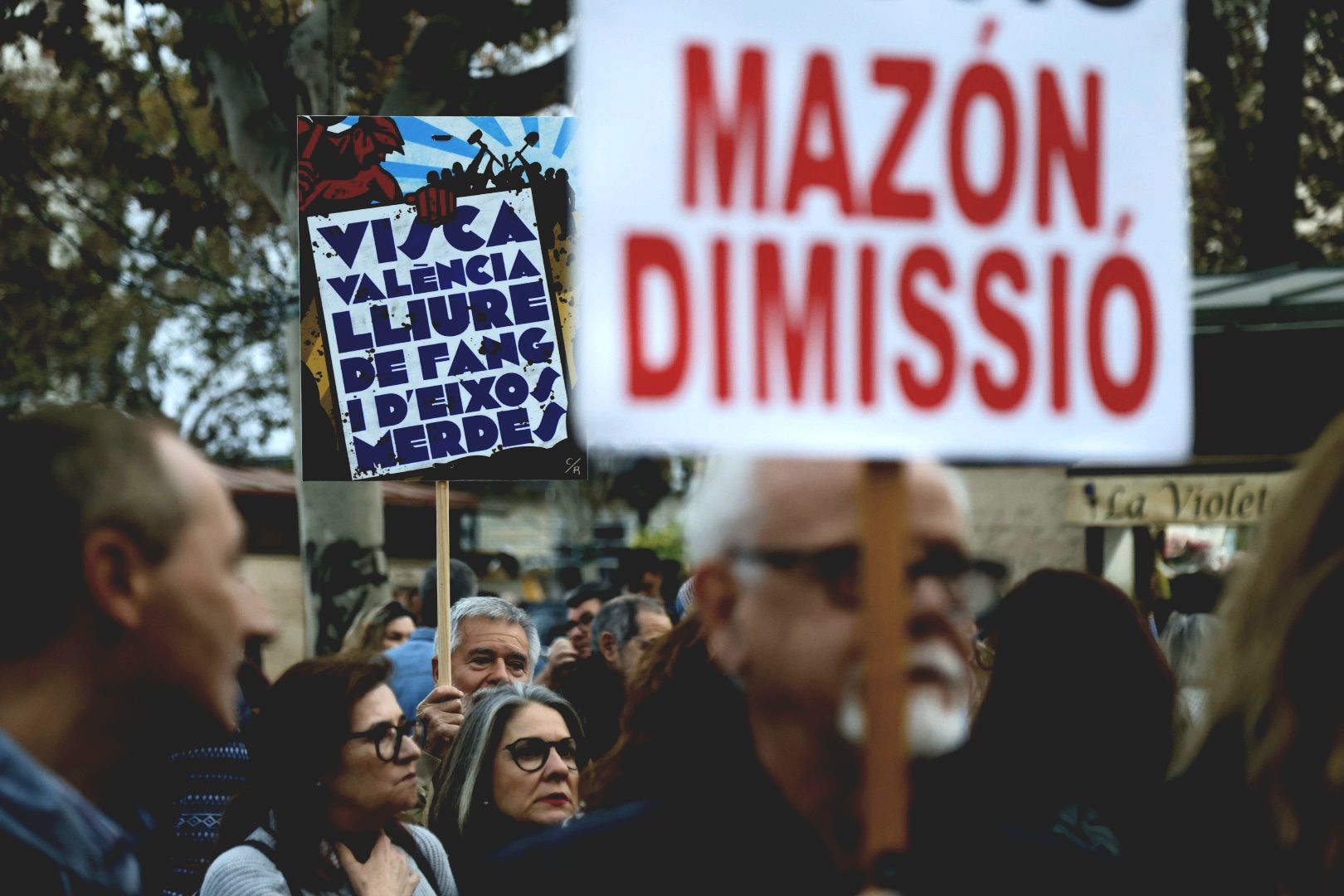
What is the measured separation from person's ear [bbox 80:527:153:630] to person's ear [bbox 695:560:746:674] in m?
0.64

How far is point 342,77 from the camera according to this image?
1038 cm

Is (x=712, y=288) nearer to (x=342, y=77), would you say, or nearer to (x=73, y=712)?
(x=73, y=712)

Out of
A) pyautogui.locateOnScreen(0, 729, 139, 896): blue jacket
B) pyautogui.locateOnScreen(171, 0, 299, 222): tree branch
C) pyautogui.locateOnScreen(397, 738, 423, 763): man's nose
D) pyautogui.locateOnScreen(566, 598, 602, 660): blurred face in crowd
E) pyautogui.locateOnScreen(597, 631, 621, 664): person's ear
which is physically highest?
A: pyautogui.locateOnScreen(171, 0, 299, 222): tree branch

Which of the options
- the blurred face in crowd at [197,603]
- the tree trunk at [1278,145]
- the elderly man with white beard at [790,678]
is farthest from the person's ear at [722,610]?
the tree trunk at [1278,145]

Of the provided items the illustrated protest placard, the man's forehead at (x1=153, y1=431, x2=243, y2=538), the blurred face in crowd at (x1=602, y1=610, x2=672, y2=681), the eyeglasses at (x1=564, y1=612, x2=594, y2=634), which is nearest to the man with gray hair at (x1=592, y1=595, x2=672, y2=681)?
the blurred face in crowd at (x1=602, y1=610, x2=672, y2=681)

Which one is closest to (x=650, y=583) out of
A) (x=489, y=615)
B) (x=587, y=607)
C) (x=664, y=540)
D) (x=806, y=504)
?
(x=587, y=607)

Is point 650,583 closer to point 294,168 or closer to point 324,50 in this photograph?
point 294,168

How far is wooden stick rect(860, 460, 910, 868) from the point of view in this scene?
175cm

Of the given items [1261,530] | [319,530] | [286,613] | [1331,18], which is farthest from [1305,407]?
[286,613]

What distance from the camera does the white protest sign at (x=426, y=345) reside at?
16.1ft

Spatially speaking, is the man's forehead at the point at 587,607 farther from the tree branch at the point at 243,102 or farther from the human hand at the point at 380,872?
the human hand at the point at 380,872

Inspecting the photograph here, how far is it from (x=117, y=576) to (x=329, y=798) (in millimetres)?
1861

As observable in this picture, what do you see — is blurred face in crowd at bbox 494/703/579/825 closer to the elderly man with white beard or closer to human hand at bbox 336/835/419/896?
human hand at bbox 336/835/419/896

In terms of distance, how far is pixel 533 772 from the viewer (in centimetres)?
433
